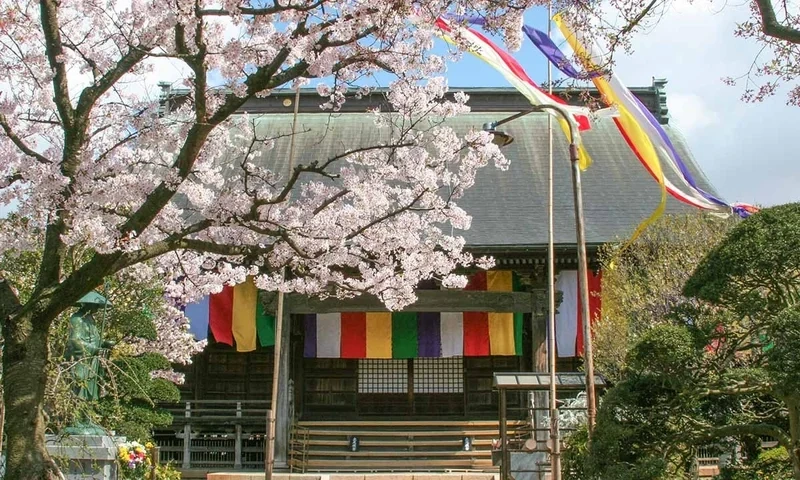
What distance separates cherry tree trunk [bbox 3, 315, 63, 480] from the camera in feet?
21.8

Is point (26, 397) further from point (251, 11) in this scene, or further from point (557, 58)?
point (557, 58)

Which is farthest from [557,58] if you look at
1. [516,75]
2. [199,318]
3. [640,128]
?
[199,318]

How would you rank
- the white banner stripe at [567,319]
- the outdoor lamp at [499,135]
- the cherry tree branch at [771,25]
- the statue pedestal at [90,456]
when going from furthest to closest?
1. the white banner stripe at [567,319]
2. the outdoor lamp at [499,135]
3. the statue pedestal at [90,456]
4. the cherry tree branch at [771,25]

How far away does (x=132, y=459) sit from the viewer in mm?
10102

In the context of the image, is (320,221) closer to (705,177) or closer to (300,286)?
(300,286)

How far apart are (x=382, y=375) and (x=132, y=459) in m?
8.16

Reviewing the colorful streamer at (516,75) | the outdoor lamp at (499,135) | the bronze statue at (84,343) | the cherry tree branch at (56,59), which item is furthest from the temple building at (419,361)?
the cherry tree branch at (56,59)

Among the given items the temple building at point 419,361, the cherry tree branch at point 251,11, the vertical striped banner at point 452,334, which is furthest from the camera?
the vertical striped banner at point 452,334

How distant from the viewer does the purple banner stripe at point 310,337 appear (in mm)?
16828

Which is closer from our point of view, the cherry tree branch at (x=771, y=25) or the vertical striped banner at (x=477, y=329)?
the cherry tree branch at (x=771, y=25)

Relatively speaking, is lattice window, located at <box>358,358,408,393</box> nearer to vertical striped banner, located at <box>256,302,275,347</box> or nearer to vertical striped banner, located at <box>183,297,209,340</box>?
vertical striped banner, located at <box>256,302,275,347</box>

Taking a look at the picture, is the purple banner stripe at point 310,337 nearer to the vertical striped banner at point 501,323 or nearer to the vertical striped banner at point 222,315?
the vertical striped banner at point 222,315

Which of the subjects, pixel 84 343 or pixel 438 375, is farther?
pixel 438 375

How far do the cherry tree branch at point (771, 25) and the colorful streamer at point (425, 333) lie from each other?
1129cm
